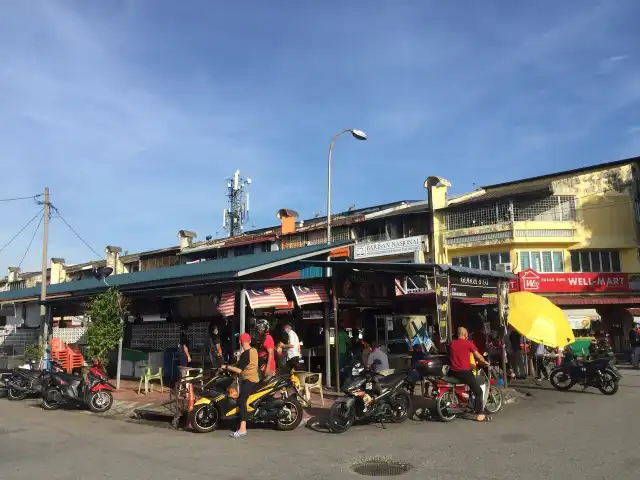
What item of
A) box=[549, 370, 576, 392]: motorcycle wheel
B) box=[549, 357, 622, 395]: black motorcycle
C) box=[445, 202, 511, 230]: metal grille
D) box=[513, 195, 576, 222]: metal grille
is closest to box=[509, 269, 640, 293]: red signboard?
box=[513, 195, 576, 222]: metal grille

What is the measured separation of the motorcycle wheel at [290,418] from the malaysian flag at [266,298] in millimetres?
3705

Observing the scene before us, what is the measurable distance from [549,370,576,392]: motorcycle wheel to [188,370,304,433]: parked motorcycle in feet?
26.4

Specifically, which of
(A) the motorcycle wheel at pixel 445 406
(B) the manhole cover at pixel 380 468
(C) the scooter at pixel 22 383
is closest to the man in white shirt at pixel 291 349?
(A) the motorcycle wheel at pixel 445 406

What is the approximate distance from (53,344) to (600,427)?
17021mm

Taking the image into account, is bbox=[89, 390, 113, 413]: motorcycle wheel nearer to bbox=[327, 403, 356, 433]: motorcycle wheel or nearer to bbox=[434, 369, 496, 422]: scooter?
bbox=[327, 403, 356, 433]: motorcycle wheel

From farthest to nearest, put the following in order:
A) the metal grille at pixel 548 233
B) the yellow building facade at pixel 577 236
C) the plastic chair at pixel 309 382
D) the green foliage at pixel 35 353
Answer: the metal grille at pixel 548 233 → the yellow building facade at pixel 577 236 → the green foliage at pixel 35 353 → the plastic chair at pixel 309 382

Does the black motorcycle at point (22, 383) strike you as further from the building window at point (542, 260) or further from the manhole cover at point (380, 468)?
the building window at point (542, 260)

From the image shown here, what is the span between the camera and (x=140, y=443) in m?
8.55

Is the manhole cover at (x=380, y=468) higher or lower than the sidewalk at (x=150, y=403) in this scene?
lower

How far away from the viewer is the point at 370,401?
31.0 feet

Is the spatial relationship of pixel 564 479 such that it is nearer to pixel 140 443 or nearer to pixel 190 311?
pixel 140 443

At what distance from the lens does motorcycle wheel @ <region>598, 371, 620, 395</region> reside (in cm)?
1332

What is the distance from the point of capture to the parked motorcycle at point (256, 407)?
30.5 feet

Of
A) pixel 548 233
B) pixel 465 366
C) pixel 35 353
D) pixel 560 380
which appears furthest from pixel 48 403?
pixel 548 233
